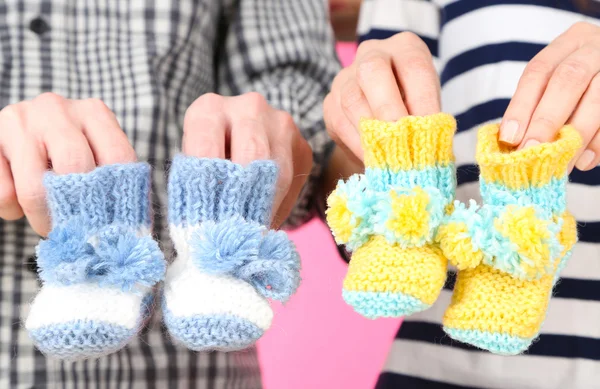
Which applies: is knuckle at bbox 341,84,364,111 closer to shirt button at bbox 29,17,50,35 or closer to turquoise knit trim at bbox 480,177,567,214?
turquoise knit trim at bbox 480,177,567,214

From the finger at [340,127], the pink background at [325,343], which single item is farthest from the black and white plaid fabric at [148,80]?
the pink background at [325,343]

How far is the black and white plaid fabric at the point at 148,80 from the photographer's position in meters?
0.63

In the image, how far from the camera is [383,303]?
1.24 feet

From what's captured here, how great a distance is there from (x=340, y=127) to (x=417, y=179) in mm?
141

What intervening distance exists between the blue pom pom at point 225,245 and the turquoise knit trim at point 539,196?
0.17m

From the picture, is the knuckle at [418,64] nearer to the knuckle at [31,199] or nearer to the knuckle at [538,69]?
the knuckle at [538,69]

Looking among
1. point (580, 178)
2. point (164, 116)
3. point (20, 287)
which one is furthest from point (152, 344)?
point (580, 178)

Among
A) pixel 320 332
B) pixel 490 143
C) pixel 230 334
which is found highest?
pixel 490 143

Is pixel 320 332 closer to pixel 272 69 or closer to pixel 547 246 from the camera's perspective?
pixel 272 69

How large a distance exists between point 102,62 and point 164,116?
10cm

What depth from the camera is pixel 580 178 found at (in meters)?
0.66

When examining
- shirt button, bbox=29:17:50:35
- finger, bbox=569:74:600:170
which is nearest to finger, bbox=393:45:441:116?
finger, bbox=569:74:600:170

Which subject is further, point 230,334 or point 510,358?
point 510,358

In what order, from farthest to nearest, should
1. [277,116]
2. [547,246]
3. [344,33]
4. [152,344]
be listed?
1. [344,33]
2. [152,344]
3. [277,116]
4. [547,246]
